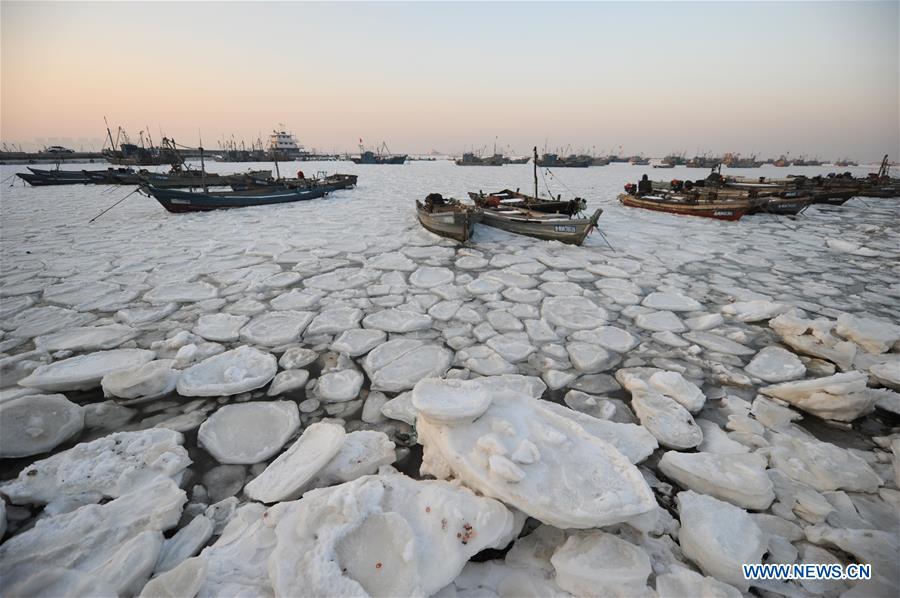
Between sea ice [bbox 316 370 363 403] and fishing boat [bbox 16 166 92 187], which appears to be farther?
fishing boat [bbox 16 166 92 187]

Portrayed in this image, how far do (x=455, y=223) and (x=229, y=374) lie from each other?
5.08 meters

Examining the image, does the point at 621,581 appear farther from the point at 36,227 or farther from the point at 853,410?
the point at 36,227

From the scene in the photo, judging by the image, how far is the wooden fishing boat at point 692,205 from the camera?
9.73 m

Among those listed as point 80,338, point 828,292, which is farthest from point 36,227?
point 828,292

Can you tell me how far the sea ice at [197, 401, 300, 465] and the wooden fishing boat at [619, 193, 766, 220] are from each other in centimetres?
1189

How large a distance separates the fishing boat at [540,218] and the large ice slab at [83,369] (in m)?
6.37

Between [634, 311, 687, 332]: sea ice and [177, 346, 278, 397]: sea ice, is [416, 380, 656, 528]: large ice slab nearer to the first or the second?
[177, 346, 278, 397]: sea ice

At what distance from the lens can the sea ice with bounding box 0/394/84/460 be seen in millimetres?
2086

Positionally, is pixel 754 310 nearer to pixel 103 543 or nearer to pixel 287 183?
pixel 103 543

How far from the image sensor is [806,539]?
1.62 meters

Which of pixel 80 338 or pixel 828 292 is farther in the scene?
pixel 828 292

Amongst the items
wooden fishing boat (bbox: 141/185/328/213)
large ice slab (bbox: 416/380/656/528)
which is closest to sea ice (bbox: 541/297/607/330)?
large ice slab (bbox: 416/380/656/528)

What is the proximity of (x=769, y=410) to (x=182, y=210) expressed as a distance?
46.4 feet

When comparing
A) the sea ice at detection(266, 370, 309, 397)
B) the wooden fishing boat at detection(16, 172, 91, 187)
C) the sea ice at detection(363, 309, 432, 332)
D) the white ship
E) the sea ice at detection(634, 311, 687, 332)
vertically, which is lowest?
the sea ice at detection(266, 370, 309, 397)
